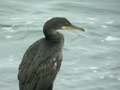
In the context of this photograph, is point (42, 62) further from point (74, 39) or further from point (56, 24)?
point (74, 39)

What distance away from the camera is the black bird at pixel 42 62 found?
8.21 m

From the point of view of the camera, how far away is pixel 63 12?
16078 millimetres

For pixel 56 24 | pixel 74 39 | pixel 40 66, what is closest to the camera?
pixel 40 66

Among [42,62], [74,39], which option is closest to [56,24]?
[42,62]

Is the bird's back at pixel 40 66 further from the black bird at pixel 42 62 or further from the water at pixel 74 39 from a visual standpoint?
the water at pixel 74 39

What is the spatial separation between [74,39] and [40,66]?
558 centimetres

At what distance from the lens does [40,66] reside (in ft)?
27.5

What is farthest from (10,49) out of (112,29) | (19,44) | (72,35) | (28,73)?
(28,73)

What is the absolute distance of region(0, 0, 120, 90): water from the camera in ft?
36.1

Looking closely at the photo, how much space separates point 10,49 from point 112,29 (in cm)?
350

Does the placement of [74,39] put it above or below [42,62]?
below

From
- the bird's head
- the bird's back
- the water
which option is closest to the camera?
the bird's back

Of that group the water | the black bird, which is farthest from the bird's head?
the water

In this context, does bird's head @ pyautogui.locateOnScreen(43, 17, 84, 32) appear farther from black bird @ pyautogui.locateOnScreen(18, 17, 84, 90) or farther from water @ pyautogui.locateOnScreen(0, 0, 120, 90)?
water @ pyautogui.locateOnScreen(0, 0, 120, 90)
